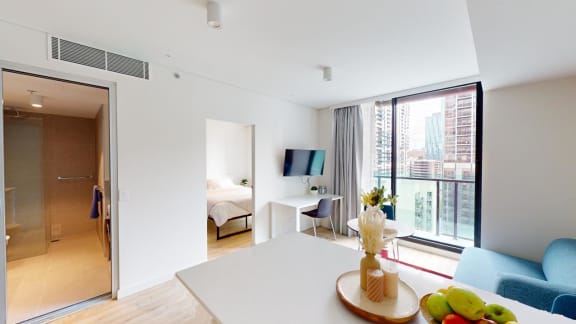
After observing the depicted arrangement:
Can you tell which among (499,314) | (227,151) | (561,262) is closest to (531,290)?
(561,262)

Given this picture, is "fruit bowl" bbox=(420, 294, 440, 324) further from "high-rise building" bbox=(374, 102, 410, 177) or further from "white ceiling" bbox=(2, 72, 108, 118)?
"high-rise building" bbox=(374, 102, 410, 177)

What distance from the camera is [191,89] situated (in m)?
2.72

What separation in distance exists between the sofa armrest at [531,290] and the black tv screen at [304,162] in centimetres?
278

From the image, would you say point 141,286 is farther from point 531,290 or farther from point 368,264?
point 531,290

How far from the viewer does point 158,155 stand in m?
2.48

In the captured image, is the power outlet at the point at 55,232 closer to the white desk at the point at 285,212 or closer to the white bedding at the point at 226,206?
the white bedding at the point at 226,206

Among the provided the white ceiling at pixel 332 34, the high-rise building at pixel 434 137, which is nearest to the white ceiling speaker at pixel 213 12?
the white ceiling at pixel 332 34

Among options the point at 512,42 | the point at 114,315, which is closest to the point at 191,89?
the point at 114,315

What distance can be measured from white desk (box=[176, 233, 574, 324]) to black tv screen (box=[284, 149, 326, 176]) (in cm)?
240

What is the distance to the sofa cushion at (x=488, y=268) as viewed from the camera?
73.8 inches

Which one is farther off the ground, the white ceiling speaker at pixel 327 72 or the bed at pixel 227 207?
the white ceiling speaker at pixel 327 72

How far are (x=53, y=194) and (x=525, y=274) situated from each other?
5991 mm

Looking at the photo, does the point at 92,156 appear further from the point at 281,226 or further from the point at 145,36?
the point at 281,226

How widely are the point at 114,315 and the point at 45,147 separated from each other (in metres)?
3.06
